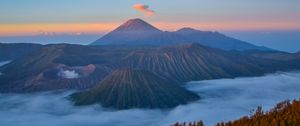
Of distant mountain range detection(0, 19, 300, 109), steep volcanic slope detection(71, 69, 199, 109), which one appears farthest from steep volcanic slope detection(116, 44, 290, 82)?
steep volcanic slope detection(71, 69, 199, 109)

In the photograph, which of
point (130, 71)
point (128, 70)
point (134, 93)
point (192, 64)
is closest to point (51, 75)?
point (128, 70)

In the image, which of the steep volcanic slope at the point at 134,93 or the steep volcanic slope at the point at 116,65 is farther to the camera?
the steep volcanic slope at the point at 116,65

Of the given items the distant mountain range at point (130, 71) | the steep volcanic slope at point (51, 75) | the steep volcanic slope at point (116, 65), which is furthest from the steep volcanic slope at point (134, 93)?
the steep volcanic slope at point (116, 65)

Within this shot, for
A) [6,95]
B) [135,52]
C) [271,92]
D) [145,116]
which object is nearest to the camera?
[145,116]

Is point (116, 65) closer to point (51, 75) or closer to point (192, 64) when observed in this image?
point (192, 64)

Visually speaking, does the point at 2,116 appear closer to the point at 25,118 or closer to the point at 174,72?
the point at 25,118

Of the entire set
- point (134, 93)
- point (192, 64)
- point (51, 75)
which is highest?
point (192, 64)

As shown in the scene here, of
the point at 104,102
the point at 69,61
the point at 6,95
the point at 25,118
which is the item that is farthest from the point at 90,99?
the point at 69,61

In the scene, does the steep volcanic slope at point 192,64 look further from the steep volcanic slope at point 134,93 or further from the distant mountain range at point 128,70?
the steep volcanic slope at point 134,93
